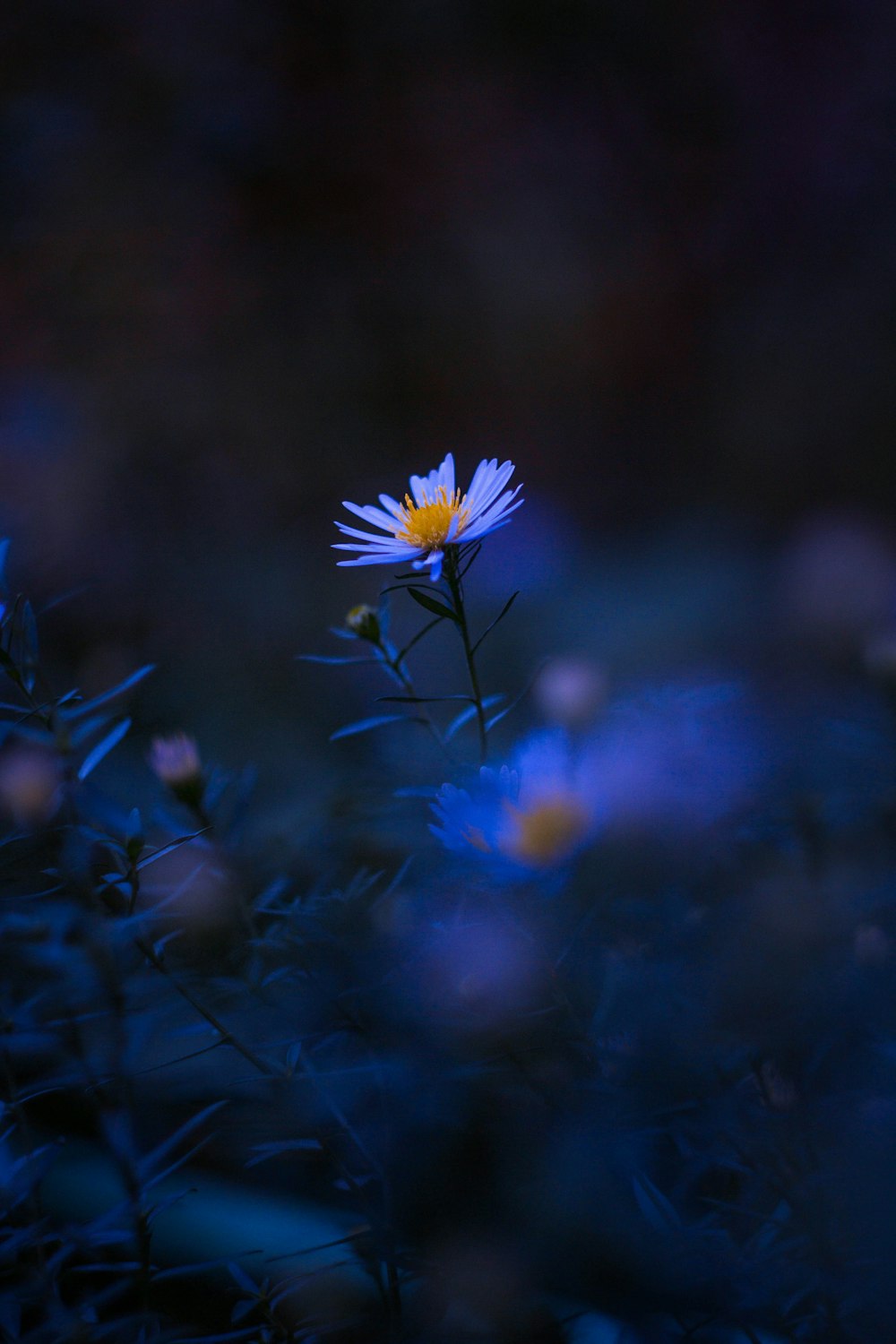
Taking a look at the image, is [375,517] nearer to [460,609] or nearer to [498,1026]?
[460,609]

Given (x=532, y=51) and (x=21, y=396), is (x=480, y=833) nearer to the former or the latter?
(x=21, y=396)

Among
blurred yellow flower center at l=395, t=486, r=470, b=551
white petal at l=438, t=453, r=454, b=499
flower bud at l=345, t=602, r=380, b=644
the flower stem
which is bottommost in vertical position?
the flower stem

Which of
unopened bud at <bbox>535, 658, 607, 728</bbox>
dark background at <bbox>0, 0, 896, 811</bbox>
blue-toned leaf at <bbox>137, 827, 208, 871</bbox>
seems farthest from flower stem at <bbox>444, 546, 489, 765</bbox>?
dark background at <bbox>0, 0, 896, 811</bbox>

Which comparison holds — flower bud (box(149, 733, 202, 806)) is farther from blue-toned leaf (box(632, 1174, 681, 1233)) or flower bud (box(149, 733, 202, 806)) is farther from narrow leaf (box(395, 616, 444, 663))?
blue-toned leaf (box(632, 1174, 681, 1233))

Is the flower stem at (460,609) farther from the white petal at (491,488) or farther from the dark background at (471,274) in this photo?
the dark background at (471,274)

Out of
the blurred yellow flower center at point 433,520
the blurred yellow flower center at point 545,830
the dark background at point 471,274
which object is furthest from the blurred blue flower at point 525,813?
the dark background at point 471,274

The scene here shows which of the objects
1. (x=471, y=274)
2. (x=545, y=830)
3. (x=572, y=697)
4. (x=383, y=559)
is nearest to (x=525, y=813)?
(x=545, y=830)
